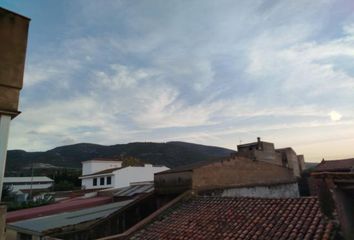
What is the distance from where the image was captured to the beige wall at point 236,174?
16.1 meters

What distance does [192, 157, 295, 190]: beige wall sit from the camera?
16125 mm

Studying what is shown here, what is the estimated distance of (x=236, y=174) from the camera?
58.7ft

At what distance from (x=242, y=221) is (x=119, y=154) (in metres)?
99.2

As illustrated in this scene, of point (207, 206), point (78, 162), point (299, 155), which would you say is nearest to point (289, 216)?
point (207, 206)

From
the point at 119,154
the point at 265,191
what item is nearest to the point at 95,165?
the point at 265,191

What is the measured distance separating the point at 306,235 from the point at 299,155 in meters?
45.4

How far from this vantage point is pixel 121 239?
39.8ft

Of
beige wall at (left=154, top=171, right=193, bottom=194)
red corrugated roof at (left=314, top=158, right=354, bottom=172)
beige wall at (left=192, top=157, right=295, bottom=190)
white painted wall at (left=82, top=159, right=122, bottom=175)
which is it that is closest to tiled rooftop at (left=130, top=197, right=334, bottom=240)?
beige wall at (left=154, top=171, right=193, bottom=194)

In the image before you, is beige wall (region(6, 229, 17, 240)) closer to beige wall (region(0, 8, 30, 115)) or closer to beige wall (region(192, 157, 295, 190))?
beige wall (region(192, 157, 295, 190))

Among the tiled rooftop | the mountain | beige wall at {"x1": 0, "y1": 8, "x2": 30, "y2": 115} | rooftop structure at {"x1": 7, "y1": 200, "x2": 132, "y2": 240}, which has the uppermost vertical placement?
the mountain

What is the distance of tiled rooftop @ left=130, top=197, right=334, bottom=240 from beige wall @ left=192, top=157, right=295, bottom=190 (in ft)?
6.20

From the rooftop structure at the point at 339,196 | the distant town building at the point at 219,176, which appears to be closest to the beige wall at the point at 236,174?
the distant town building at the point at 219,176

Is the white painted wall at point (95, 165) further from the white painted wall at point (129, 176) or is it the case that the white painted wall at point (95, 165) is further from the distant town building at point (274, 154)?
the distant town building at point (274, 154)

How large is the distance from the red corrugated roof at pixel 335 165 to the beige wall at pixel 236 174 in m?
14.6
